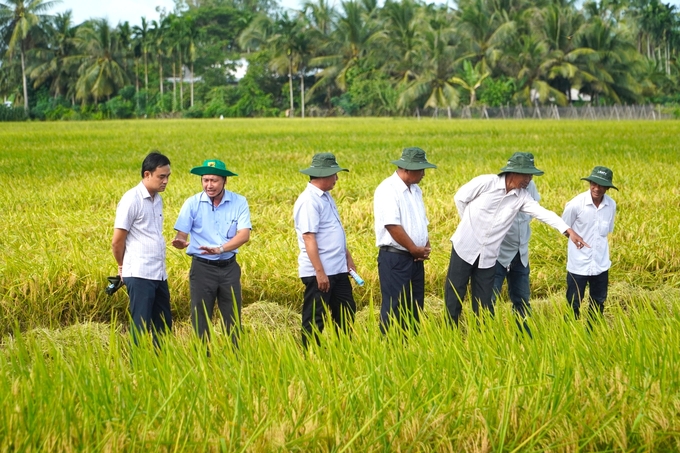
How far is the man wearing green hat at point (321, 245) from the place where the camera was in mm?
5355

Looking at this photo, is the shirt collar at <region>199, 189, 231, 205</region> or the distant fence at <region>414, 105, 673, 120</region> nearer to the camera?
the shirt collar at <region>199, 189, 231, 205</region>

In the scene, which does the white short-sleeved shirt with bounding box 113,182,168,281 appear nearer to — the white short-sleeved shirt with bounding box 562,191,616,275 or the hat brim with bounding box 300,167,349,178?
the hat brim with bounding box 300,167,349,178

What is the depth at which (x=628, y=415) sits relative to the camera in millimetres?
3242

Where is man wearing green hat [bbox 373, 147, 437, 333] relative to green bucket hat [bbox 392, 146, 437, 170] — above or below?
below

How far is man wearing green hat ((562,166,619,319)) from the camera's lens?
6043mm

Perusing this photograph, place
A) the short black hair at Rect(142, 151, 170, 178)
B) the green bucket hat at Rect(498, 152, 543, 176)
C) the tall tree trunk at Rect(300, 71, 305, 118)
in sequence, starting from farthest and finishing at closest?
the tall tree trunk at Rect(300, 71, 305, 118), the green bucket hat at Rect(498, 152, 543, 176), the short black hair at Rect(142, 151, 170, 178)

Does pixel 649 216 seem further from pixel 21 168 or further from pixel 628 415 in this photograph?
pixel 21 168

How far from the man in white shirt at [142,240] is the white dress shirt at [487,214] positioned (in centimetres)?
195

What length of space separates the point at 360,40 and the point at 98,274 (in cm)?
5407

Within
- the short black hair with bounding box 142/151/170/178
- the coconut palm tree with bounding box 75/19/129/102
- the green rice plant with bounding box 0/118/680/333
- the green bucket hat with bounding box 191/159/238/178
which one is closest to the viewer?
the short black hair with bounding box 142/151/170/178

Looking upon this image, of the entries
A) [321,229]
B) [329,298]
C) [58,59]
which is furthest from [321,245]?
[58,59]

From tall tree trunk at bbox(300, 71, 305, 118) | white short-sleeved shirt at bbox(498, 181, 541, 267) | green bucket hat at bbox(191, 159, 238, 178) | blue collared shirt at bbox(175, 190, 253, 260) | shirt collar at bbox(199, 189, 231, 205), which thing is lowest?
white short-sleeved shirt at bbox(498, 181, 541, 267)

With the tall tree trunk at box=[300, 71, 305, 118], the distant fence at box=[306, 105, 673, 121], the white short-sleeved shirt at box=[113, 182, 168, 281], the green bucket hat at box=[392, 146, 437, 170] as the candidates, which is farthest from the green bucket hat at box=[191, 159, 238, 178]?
the tall tree trunk at box=[300, 71, 305, 118]

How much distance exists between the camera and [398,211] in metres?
5.47
